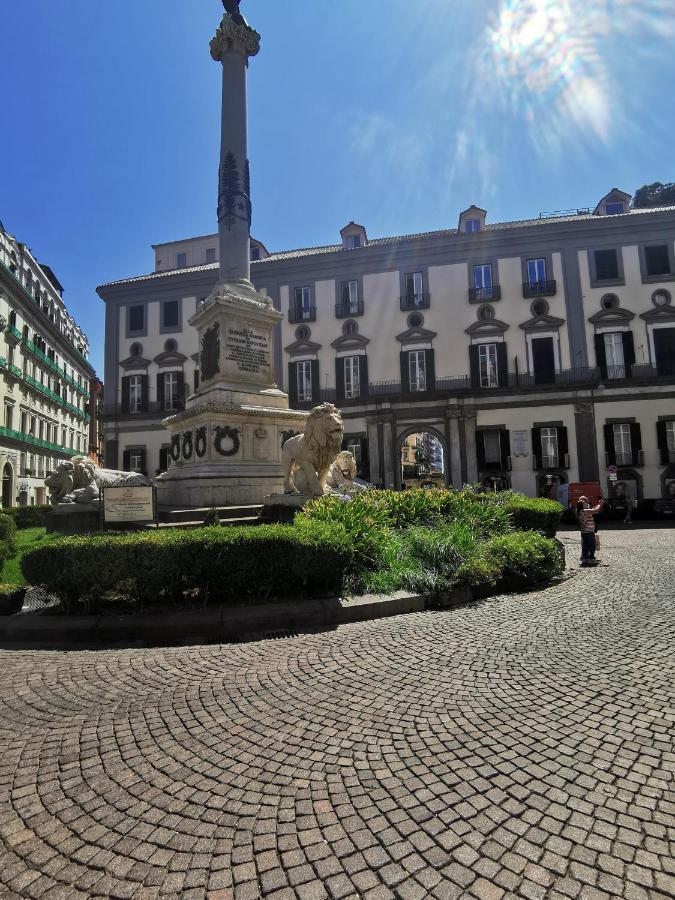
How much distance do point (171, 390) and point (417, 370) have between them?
61.3ft

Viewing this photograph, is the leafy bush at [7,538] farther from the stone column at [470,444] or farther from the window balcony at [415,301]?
the window balcony at [415,301]

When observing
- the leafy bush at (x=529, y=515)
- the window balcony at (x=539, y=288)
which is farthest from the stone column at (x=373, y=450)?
the leafy bush at (x=529, y=515)

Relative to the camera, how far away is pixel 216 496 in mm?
10789

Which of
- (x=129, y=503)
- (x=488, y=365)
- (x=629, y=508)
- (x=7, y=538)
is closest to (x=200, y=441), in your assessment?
(x=7, y=538)

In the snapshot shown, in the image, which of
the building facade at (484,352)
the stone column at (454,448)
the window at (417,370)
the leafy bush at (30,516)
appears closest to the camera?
the leafy bush at (30,516)

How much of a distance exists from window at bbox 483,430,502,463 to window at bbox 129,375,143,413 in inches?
1016

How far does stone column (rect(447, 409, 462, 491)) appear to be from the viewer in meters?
30.3

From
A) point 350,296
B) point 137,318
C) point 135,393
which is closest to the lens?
point 350,296

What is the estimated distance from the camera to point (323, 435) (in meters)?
8.79

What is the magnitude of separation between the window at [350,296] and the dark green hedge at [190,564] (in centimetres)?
3023

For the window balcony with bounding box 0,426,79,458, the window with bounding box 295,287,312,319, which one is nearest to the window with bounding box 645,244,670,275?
the window with bounding box 295,287,312,319

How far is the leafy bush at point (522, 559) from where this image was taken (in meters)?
6.72

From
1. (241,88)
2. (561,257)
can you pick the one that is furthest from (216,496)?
(561,257)

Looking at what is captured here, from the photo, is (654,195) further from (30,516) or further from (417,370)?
(30,516)
